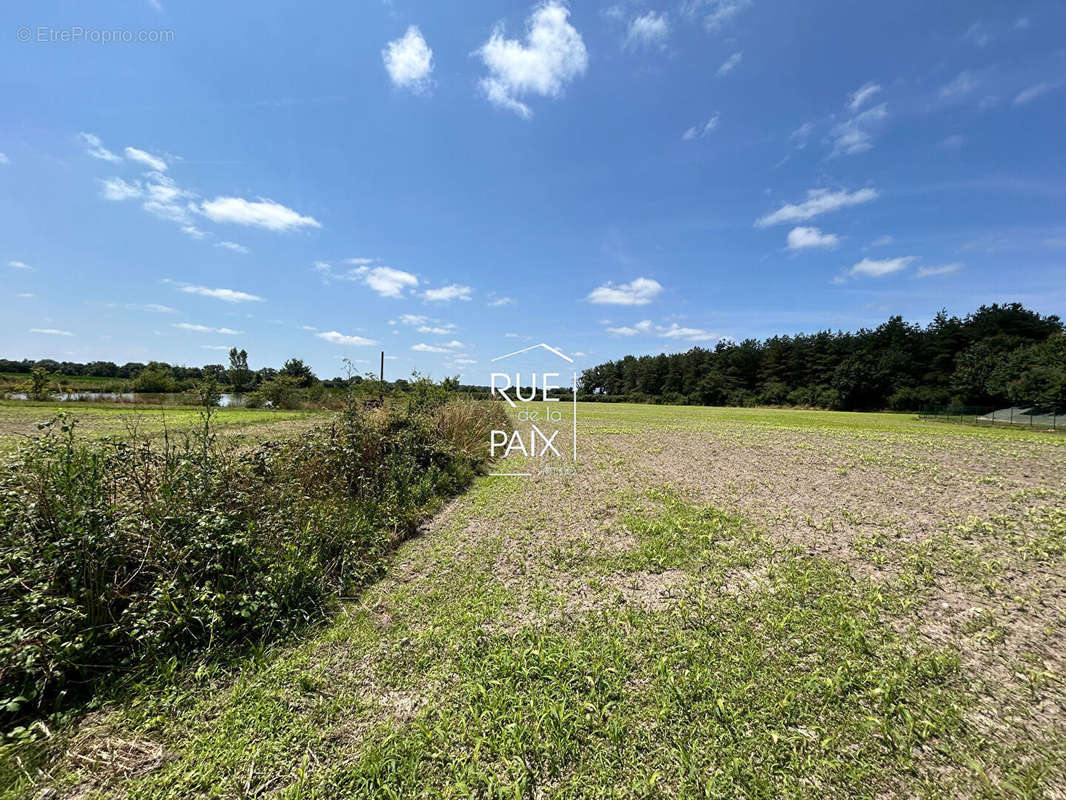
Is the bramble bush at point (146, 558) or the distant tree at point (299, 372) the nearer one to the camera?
the bramble bush at point (146, 558)

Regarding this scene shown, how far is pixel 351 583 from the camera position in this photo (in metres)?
3.62

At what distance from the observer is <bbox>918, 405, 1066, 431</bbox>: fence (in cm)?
2523

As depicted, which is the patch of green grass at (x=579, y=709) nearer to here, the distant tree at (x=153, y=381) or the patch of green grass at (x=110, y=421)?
the patch of green grass at (x=110, y=421)

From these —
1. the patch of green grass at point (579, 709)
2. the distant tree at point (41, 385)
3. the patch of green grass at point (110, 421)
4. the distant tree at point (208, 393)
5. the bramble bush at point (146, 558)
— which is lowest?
the patch of green grass at point (579, 709)

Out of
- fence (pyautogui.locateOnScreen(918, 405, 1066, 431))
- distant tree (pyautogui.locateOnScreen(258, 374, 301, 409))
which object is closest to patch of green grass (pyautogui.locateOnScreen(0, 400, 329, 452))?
distant tree (pyautogui.locateOnScreen(258, 374, 301, 409))

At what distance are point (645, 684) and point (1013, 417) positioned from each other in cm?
4405

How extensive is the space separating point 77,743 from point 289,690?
91 centimetres

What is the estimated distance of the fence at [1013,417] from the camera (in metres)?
25.2

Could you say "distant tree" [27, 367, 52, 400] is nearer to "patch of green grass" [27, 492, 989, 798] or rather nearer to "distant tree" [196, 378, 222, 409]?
"distant tree" [196, 378, 222, 409]

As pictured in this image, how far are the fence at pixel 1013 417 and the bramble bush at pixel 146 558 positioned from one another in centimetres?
4142

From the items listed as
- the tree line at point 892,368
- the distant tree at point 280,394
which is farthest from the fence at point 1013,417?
the distant tree at point 280,394

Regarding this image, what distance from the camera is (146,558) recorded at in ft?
8.77

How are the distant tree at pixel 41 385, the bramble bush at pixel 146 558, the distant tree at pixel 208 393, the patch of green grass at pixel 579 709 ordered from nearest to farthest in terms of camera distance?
the patch of green grass at pixel 579 709
the bramble bush at pixel 146 558
the distant tree at pixel 208 393
the distant tree at pixel 41 385

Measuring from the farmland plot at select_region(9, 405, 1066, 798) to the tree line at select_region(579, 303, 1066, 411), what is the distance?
129ft
